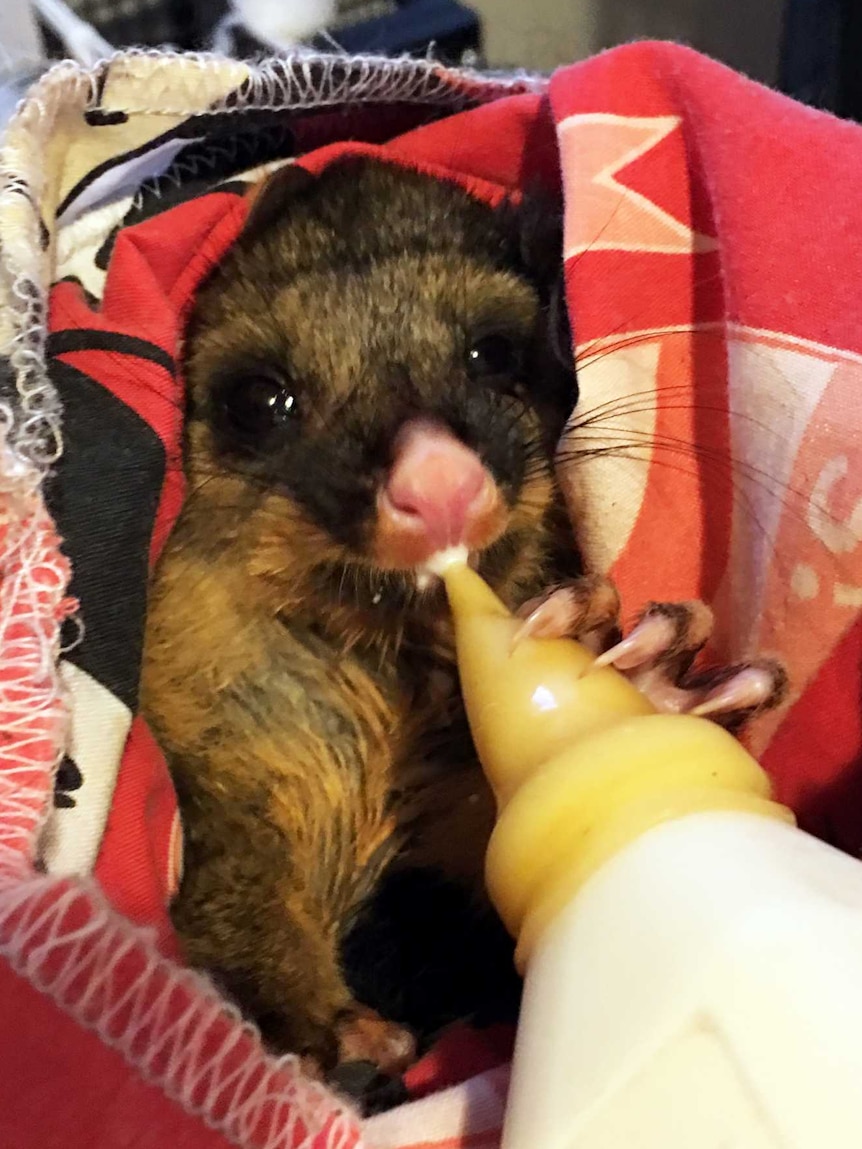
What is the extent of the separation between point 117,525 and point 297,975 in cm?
44

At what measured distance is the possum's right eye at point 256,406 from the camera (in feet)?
3.95

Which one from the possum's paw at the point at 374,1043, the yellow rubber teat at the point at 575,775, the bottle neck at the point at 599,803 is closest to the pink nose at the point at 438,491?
the yellow rubber teat at the point at 575,775

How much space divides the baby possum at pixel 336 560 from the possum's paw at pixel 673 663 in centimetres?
4

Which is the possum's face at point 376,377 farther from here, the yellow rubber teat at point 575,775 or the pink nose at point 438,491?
the yellow rubber teat at point 575,775

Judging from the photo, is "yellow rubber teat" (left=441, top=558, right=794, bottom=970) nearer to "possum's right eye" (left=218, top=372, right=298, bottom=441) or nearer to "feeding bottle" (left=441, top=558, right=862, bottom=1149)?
"feeding bottle" (left=441, top=558, right=862, bottom=1149)

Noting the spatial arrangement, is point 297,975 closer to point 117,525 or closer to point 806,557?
point 117,525

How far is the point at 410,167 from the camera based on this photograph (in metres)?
1.38

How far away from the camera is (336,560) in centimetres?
106

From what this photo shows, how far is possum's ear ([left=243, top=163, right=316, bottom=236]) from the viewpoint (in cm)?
129

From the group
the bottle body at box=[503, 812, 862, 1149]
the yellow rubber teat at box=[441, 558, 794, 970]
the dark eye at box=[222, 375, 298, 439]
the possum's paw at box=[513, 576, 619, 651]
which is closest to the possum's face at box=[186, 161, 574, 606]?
the dark eye at box=[222, 375, 298, 439]

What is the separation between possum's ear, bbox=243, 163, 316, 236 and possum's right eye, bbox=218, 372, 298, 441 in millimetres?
204

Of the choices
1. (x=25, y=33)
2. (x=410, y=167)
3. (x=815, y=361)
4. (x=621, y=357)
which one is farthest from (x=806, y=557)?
(x=25, y=33)

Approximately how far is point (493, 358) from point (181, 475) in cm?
37

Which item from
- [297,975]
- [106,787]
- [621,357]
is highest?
[621,357]
